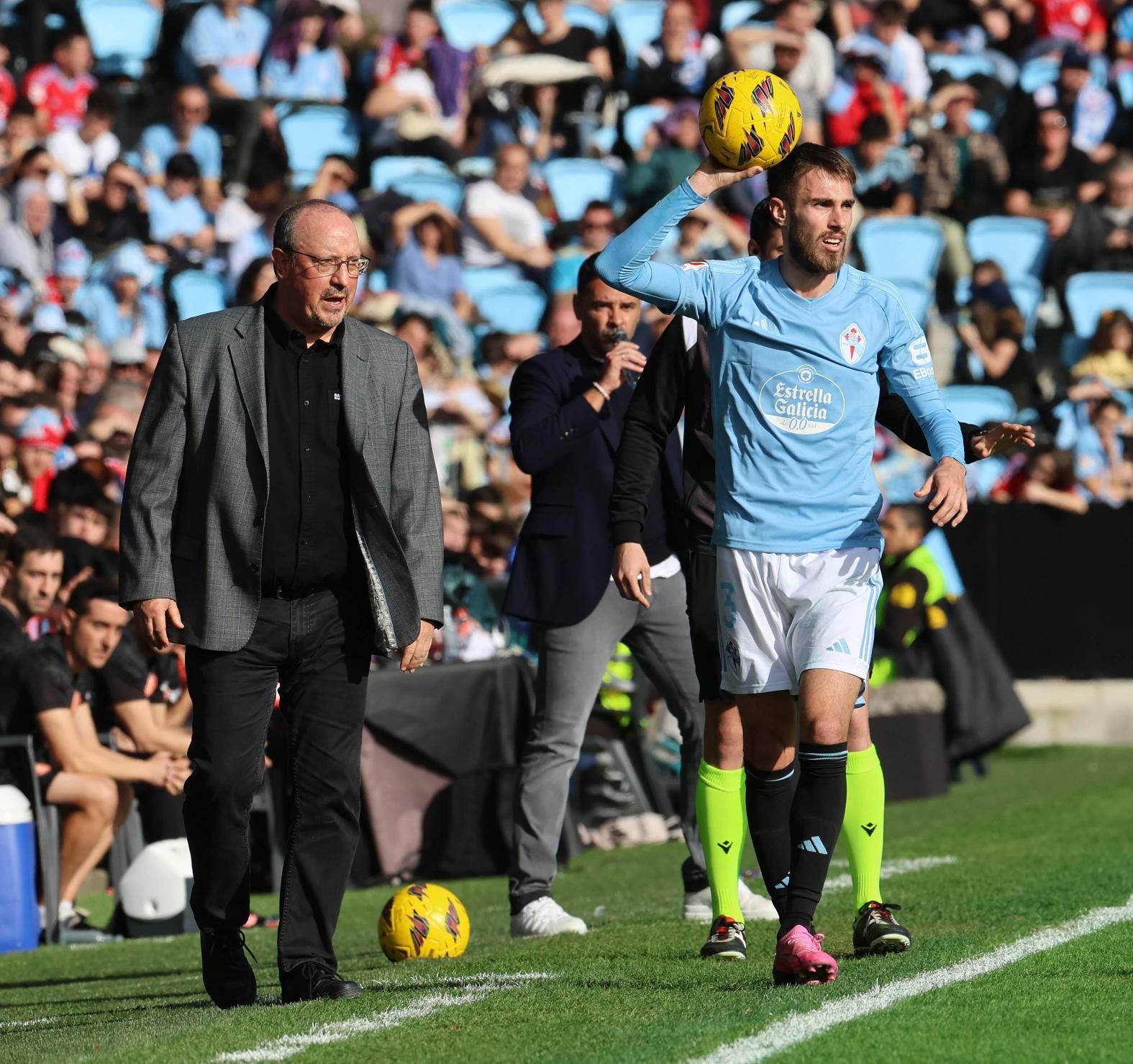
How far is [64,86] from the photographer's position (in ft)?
62.2

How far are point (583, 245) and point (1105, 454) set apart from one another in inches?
199

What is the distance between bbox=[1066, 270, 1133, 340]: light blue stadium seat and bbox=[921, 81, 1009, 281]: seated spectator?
157cm

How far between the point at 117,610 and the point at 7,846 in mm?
1478

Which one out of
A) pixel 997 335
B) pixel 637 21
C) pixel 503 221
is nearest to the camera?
pixel 997 335

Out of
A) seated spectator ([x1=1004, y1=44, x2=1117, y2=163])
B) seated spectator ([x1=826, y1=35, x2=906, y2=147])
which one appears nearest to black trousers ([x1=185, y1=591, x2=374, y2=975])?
seated spectator ([x1=826, y1=35, x2=906, y2=147])

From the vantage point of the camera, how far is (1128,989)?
518 cm

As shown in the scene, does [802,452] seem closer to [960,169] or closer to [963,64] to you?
[960,169]

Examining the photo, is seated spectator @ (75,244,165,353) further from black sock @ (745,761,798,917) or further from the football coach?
black sock @ (745,761,798,917)

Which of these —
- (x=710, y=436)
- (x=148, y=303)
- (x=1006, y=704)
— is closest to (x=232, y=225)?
(x=148, y=303)

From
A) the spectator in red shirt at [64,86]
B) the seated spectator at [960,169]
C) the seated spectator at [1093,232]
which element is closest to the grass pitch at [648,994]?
the seated spectator at [1093,232]

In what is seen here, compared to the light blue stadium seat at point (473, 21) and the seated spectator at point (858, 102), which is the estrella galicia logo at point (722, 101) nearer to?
the seated spectator at point (858, 102)

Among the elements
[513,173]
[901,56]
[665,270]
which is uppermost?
[901,56]

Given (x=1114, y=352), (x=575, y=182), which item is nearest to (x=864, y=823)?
(x=1114, y=352)

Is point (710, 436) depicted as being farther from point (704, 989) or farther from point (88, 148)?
point (88, 148)
